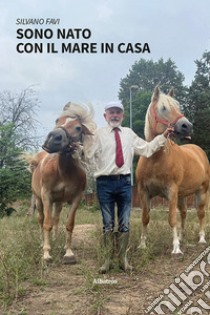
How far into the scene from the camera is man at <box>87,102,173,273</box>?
205 inches

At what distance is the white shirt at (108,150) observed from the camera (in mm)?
5203

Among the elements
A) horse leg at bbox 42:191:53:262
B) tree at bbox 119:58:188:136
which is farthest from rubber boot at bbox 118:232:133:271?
tree at bbox 119:58:188:136

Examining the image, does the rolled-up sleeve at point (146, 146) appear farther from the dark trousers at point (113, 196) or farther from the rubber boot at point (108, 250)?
the rubber boot at point (108, 250)

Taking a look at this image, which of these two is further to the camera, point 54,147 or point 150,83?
point 150,83

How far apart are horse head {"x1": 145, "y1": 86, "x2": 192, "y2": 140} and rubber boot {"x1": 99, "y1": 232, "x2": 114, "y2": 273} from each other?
5.61ft

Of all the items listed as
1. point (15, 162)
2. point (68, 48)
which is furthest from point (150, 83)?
point (68, 48)

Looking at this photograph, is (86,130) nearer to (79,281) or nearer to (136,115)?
(79,281)

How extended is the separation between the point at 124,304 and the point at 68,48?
16.0ft

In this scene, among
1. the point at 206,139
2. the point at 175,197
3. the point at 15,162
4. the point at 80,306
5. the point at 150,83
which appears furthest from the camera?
the point at 150,83

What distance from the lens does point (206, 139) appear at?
26.6 m

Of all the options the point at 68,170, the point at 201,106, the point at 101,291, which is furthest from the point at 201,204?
the point at 201,106

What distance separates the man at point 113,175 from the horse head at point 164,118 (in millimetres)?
813

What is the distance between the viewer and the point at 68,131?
225 inches

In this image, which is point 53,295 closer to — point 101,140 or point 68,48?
point 101,140
